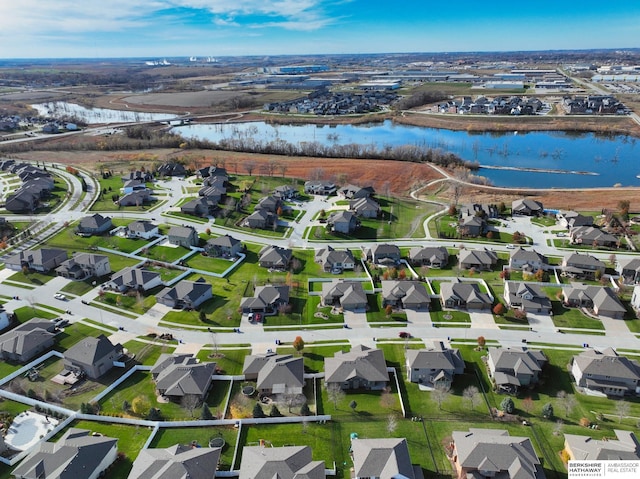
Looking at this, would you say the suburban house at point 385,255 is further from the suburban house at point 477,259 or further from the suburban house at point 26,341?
the suburban house at point 26,341

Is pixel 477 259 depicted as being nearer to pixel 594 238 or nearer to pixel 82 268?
pixel 594 238

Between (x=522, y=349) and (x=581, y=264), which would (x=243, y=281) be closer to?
(x=522, y=349)

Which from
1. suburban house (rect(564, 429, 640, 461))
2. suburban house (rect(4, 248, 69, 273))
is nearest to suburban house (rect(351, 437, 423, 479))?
suburban house (rect(564, 429, 640, 461))

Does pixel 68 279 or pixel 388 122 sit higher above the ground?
pixel 388 122

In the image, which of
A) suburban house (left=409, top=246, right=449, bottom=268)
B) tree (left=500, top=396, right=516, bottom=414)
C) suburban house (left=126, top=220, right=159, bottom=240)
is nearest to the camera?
tree (left=500, top=396, right=516, bottom=414)

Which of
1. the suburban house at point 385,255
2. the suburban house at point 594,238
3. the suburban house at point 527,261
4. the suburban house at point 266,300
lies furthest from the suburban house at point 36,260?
the suburban house at point 594,238

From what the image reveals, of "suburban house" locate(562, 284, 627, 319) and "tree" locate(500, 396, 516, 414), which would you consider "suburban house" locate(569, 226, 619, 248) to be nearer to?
"suburban house" locate(562, 284, 627, 319)

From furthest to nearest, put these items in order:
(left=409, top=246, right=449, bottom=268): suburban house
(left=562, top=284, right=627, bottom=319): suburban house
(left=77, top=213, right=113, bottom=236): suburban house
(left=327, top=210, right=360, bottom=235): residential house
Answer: (left=327, top=210, right=360, bottom=235): residential house < (left=77, top=213, right=113, bottom=236): suburban house < (left=409, top=246, right=449, bottom=268): suburban house < (left=562, top=284, right=627, bottom=319): suburban house

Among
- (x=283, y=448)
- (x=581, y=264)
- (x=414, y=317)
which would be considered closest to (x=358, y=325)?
(x=414, y=317)
